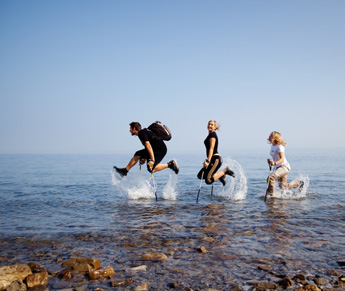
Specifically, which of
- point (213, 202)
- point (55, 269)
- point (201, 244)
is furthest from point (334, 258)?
point (213, 202)

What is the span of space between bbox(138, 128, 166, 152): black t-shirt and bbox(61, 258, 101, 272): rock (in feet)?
19.8

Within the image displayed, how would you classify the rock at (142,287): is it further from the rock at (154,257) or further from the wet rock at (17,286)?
the wet rock at (17,286)

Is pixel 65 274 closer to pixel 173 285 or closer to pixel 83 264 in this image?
pixel 83 264

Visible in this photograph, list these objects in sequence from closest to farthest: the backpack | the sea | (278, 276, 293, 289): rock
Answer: (278, 276, 293, 289): rock, the sea, the backpack

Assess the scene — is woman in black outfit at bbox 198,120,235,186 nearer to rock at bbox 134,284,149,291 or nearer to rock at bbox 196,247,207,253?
rock at bbox 196,247,207,253

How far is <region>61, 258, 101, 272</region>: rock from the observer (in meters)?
4.08

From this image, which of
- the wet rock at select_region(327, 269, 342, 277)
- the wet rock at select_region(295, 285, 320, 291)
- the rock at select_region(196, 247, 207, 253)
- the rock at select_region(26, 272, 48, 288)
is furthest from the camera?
the rock at select_region(196, 247, 207, 253)

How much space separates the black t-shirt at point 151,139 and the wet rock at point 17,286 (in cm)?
679

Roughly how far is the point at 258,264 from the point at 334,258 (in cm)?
124

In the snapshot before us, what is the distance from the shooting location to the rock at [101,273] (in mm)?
3832

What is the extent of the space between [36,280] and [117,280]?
40.0 inches

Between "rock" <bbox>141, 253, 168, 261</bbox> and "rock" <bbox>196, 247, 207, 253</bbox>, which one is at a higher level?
"rock" <bbox>196, 247, 207, 253</bbox>

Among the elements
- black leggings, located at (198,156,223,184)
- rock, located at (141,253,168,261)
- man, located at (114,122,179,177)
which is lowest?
rock, located at (141,253,168,261)

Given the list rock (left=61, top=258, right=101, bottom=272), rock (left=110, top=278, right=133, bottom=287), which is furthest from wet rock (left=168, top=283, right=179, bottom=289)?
rock (left=61, top=258, right=101, bottom=272)
